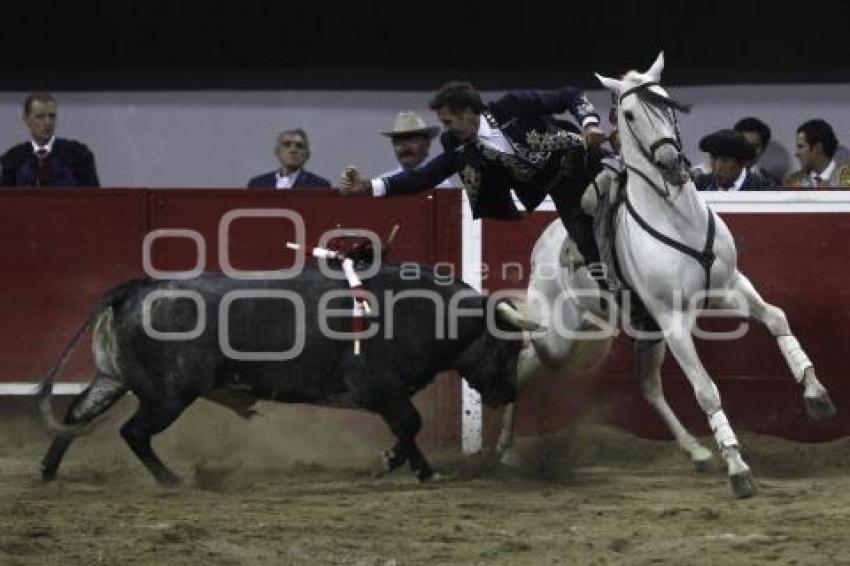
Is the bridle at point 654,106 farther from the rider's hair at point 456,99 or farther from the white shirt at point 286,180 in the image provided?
the white shirt at point 286,180

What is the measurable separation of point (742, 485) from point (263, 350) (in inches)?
85.6

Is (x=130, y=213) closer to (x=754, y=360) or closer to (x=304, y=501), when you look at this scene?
(x=304, y=501)

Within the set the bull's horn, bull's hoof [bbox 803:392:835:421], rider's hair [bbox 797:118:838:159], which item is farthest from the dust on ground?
rider's hair [bbox 797:118:838:159]

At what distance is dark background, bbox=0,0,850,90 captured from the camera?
11.6m

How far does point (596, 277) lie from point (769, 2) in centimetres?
309

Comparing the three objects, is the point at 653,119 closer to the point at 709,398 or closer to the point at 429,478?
the point at 709,398

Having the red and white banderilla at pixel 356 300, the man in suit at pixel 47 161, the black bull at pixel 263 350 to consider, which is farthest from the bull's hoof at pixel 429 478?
the man in suit at pixel 47 161

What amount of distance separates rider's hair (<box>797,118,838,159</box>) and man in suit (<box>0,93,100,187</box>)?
12.1ft

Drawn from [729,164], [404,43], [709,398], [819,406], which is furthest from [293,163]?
[819,406]

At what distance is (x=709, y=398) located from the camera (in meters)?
8.47

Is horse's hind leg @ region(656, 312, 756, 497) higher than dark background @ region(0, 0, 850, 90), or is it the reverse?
dark background @ region(0, 0, 850, 90)

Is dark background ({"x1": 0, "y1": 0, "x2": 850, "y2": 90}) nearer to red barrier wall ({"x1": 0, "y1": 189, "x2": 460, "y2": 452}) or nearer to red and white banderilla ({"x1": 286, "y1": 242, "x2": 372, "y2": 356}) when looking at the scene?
red barrier wall ({"x1": 0, "y1": 189, "x2": 460, "y2": 452})

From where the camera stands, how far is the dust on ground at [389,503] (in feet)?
23.4

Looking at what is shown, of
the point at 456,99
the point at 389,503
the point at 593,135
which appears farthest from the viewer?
the point at 456,99
